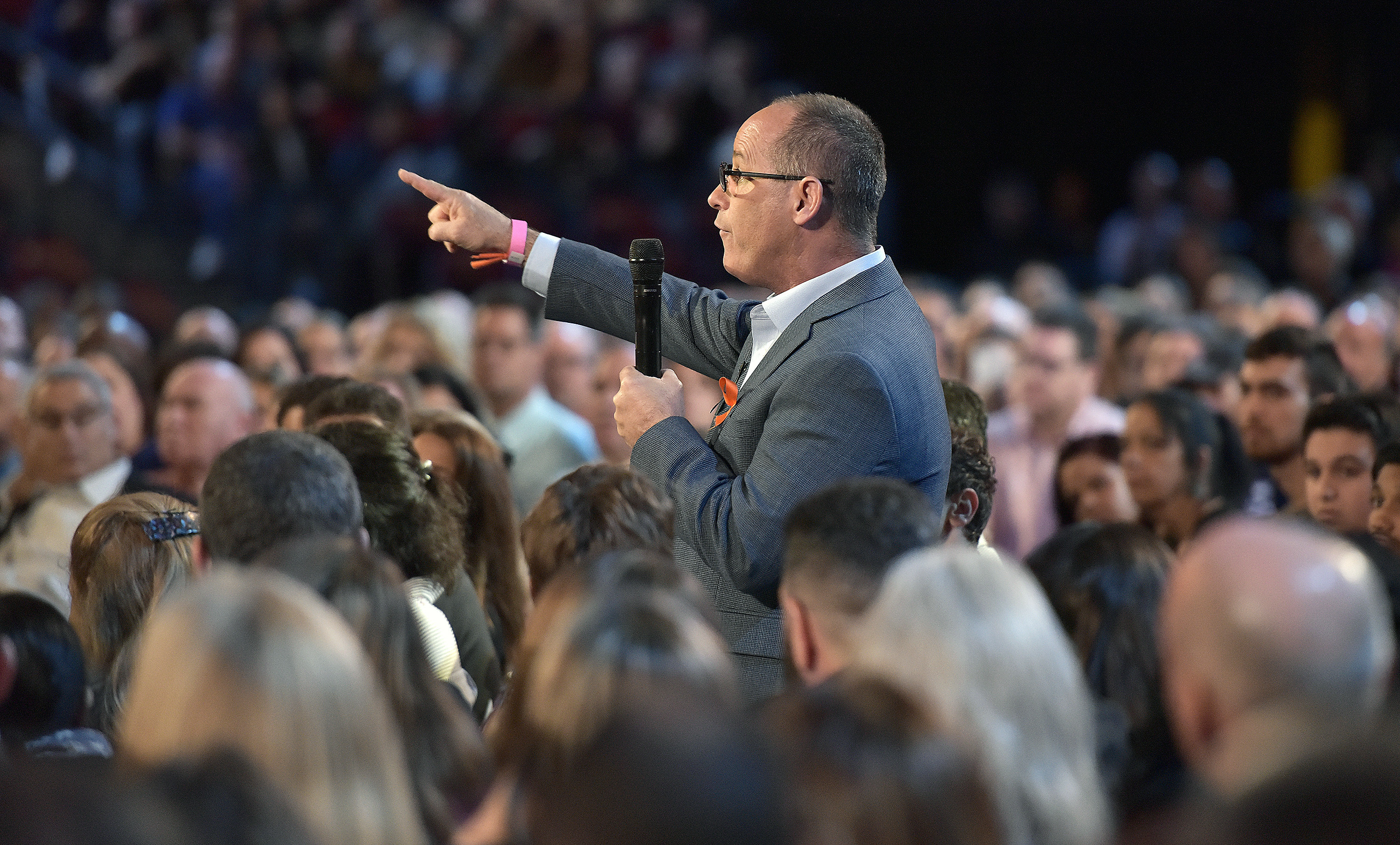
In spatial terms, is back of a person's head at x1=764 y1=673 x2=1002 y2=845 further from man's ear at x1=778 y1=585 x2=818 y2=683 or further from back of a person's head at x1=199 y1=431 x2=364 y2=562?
back of a person's head at x1=199 y1=431 x2=364 y2=562

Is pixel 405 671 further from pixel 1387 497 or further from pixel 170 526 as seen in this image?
pixel 1387 497

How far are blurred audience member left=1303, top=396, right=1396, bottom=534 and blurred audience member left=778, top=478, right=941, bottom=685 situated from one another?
2.29 m

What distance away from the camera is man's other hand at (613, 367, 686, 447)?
2969mm

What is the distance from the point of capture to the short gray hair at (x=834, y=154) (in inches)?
121

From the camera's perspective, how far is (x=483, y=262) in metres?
3.52

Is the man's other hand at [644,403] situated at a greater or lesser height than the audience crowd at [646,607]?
greater

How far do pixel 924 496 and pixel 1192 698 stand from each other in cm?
62

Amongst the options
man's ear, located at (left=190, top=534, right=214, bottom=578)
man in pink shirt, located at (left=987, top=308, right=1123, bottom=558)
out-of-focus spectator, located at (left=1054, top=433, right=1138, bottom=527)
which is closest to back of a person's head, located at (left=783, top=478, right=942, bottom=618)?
man's ear, located at (left=190, top=534, right=214, bottom=578)

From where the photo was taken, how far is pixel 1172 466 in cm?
491

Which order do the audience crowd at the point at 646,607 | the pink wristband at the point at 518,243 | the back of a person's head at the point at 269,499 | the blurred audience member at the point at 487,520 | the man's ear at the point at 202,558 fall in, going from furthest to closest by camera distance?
the blurred audience member at the point at 487,520, the pink wristband at the point at 518,243, the man's ear at the point at 202,558, the back of a person's head at the point at 269,499, the audience crowd at the point at 646,607

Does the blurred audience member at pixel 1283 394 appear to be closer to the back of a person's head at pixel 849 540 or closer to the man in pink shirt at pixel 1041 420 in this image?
the man in pink shirt at pixel 1041 420

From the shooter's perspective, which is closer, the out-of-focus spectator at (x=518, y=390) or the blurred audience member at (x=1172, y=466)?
the blurred audience member at (x=1172, y=466)

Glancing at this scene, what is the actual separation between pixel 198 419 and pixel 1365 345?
182 inches

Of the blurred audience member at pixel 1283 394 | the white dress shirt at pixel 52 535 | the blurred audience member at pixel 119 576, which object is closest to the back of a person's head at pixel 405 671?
the blurred audience member at pixel 119 576
